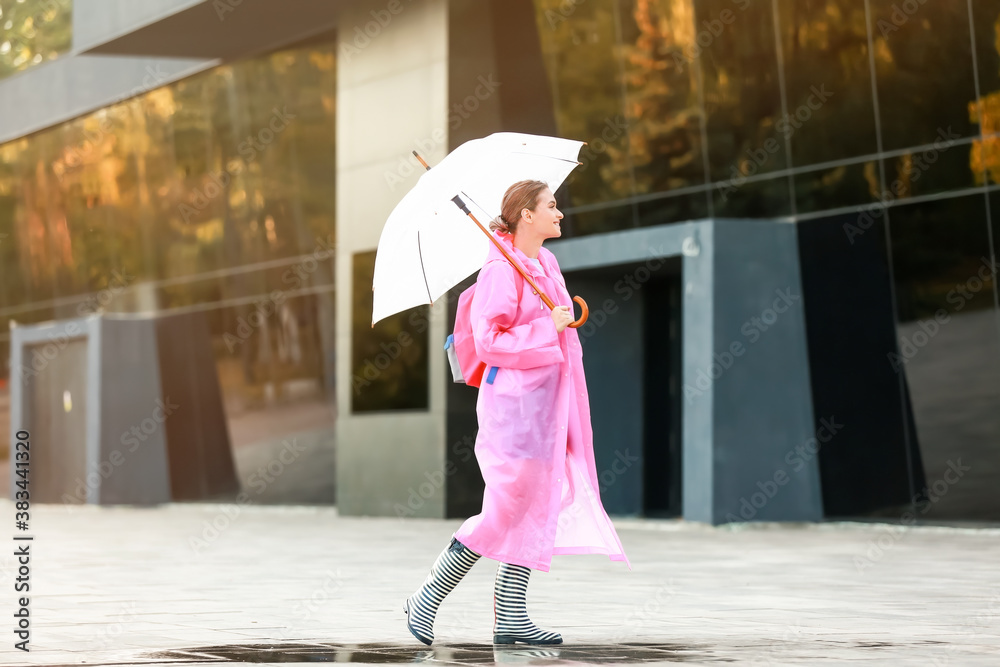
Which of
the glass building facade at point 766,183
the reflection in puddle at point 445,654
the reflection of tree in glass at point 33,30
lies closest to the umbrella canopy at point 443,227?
the reflection in puddle at point 445,654

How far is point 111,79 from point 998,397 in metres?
17.0

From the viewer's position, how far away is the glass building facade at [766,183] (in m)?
13.8

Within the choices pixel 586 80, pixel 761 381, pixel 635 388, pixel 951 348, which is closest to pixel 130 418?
pixel 635 388

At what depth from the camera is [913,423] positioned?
14188 mm

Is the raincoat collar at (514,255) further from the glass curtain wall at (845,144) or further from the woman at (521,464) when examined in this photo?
the glass curtain wall at (845,144)

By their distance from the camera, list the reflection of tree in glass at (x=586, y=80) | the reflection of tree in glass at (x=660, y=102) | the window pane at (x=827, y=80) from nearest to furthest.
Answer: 1. the window pane at (x=827, y=80)
2. the reflection of tree in glass at (x=660, y=102)
3. the reflection of tree in glass at (x=586, y=80)

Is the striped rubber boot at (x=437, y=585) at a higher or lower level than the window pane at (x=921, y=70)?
lower

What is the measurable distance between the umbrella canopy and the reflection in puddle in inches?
58.6

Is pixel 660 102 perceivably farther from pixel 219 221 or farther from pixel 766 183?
pixel 219 221

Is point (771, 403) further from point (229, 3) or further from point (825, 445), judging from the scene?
point (229, 3)

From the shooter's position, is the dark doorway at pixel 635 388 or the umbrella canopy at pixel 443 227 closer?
the umbrella canopy at pixel 443 227

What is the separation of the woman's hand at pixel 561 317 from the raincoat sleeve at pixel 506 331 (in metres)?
0.05

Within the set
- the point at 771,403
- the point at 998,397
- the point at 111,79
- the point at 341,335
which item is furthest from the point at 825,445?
the point at 111,79

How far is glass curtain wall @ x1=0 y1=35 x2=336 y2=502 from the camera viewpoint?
21.0 meters
